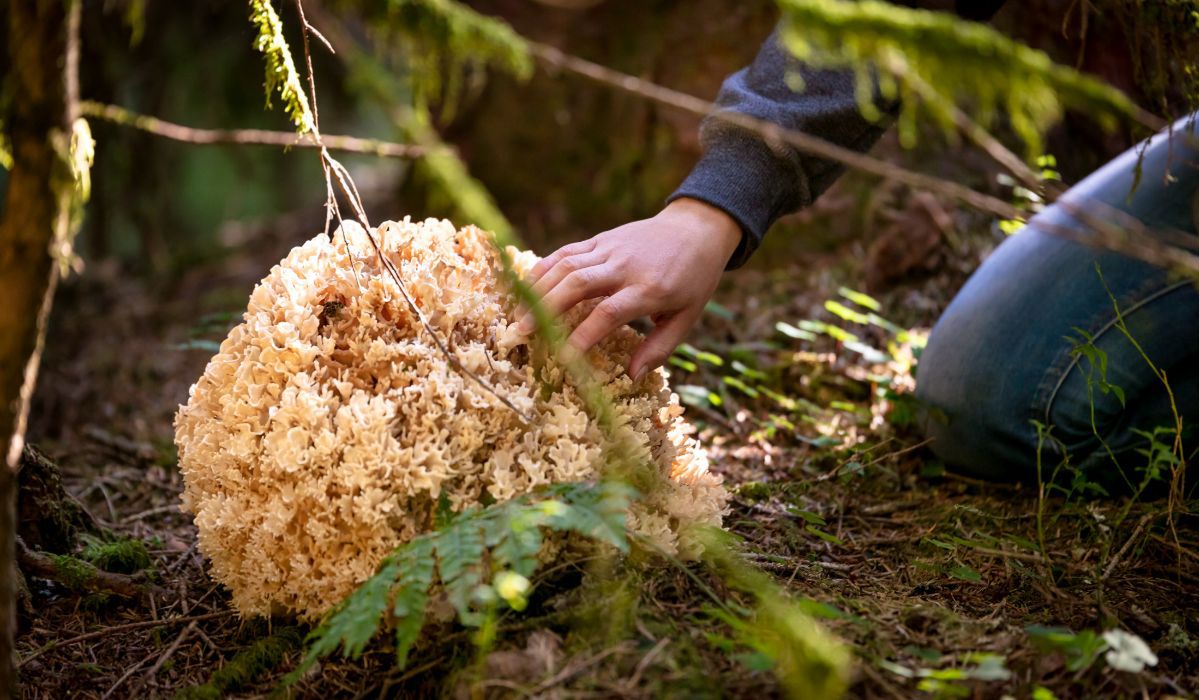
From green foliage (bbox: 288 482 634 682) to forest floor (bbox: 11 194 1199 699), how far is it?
0.22 meters

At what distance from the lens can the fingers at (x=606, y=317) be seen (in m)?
2.39

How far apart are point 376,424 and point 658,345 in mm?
857

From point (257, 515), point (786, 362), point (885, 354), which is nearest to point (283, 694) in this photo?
point (257, 515)

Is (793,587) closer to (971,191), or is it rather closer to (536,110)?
(971,191)

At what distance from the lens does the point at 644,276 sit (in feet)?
8.13

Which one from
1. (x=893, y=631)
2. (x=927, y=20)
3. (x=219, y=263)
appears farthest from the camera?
(x=219, y=263)

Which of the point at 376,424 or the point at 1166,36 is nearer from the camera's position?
the point at 376,424

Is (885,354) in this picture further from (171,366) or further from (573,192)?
(171,366)

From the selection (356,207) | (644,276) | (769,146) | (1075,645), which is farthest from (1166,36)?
(356,207)

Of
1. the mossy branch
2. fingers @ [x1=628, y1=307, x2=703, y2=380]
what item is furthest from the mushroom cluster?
the mossy branch

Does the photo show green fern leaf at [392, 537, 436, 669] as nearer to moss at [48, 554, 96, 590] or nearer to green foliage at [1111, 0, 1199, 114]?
moss at [48, 554, 96, 590]

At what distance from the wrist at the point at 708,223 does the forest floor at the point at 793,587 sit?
948 millimetres

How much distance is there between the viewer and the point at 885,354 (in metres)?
4.32

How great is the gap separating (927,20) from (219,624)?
2.49 m
